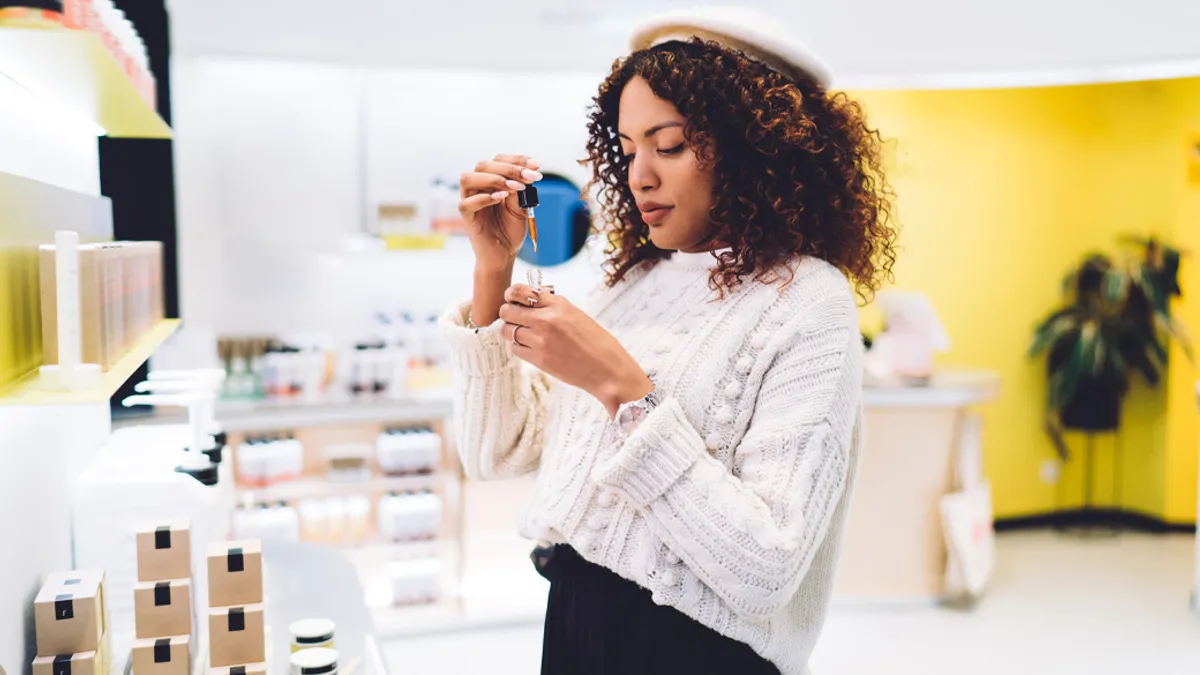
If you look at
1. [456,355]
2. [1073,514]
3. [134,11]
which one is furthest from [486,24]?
[1073,514]

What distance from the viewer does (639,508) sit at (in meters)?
1.28

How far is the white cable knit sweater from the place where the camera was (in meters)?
1.23

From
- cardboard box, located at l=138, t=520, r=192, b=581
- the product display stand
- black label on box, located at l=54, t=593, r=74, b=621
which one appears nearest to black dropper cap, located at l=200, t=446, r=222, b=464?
the product display stand

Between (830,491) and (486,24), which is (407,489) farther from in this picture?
(830,491)

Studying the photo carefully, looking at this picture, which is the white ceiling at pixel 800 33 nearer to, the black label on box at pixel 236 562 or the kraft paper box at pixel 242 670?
the black label on box at pixel 236 562

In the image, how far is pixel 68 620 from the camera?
52.6 inches

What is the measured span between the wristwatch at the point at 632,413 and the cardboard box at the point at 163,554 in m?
0.67

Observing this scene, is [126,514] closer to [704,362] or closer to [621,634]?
[621,634]

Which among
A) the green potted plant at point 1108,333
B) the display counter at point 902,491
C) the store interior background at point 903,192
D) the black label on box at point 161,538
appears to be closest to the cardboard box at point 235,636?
the black label on box at point 161,538

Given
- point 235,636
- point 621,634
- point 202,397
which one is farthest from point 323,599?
point 621,634

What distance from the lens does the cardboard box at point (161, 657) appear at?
135cm

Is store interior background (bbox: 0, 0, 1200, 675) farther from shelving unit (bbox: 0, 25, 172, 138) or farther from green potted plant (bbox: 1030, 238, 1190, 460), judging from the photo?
shelving unit (bbox: 0, 25, 172, 138)

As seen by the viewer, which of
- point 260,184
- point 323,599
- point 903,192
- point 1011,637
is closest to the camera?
point 323,599

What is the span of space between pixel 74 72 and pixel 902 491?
4062 mm
